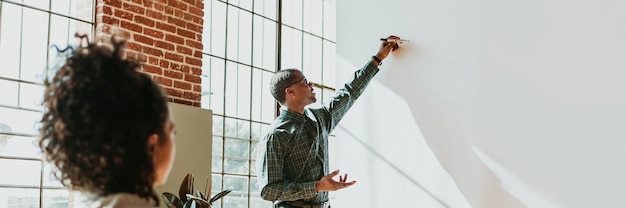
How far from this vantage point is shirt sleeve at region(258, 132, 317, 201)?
129 inches

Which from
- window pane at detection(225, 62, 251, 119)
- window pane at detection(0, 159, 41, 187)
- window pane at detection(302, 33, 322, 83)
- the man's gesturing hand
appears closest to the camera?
the man's gesturing hand

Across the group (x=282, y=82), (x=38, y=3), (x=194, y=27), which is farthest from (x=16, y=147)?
(x=282, y=82)

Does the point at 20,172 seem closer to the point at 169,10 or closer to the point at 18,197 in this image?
the point at 18,197

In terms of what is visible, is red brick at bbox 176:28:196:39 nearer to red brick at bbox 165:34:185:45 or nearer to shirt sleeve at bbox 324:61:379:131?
red brick at bbox 165:34:185:45

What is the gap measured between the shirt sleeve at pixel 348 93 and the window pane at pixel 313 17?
3747 millimetres

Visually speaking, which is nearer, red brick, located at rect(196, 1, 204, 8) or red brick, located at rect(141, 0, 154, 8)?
red brick, located at rect(141, 0, 154, 8)

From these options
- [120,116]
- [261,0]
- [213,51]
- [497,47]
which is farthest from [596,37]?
[261,0]

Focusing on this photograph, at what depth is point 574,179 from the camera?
282 centimetres

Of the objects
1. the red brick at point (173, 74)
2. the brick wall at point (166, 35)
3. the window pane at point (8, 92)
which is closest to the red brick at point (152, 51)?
the brick wall at point (166, 35)

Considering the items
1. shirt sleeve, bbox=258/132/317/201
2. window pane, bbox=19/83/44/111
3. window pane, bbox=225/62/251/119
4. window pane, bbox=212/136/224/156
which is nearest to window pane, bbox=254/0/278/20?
window pane, bbox=225/62/251/119

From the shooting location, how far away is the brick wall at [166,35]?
16.4 ft

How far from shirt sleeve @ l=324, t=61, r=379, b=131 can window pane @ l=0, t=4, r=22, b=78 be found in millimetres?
2113

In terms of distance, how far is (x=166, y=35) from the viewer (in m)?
5.39

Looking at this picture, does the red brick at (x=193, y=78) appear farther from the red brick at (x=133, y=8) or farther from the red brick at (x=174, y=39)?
the red brick at (x=133, y=8)
